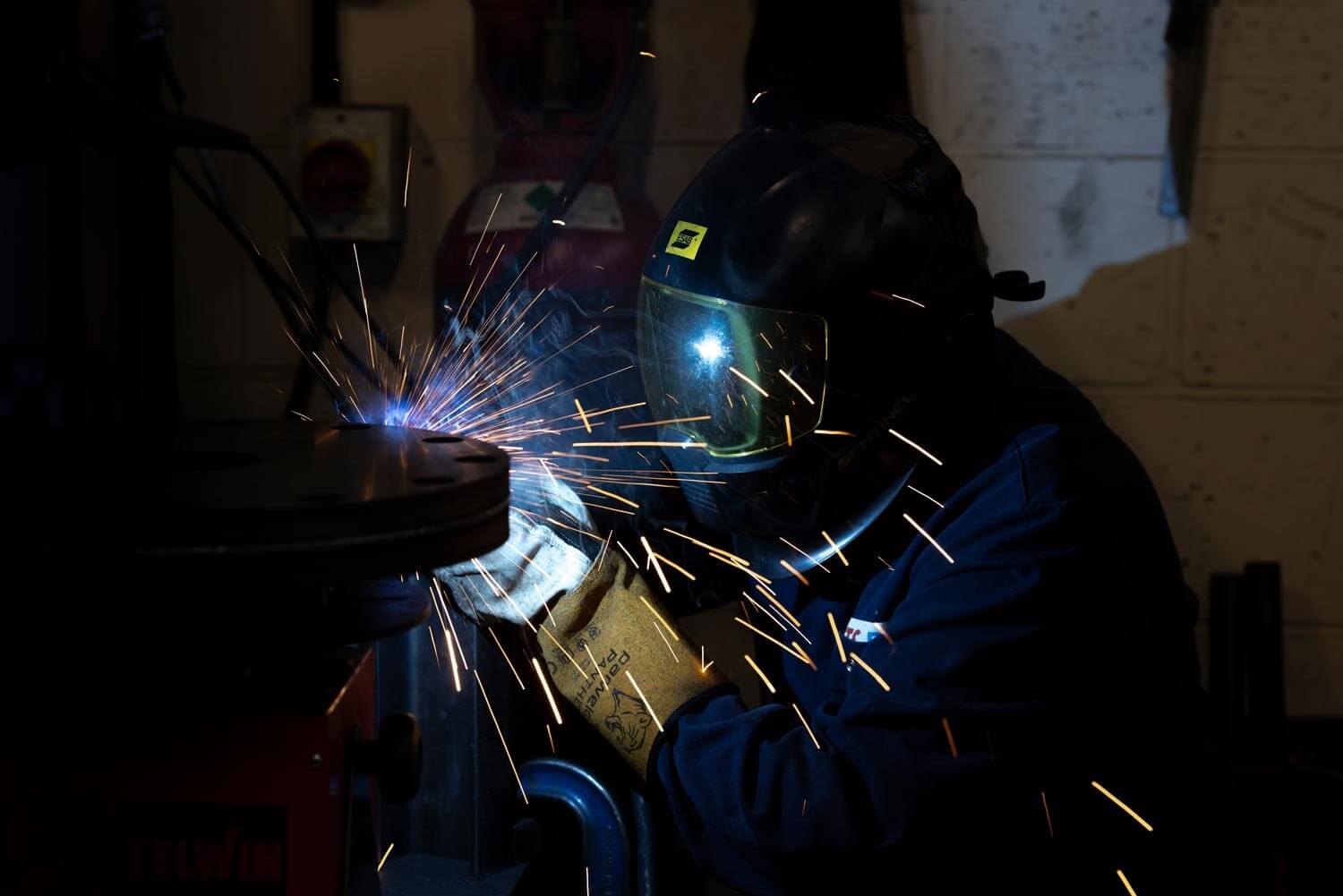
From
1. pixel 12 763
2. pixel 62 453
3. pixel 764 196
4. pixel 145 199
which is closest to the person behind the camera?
pixel 12 763

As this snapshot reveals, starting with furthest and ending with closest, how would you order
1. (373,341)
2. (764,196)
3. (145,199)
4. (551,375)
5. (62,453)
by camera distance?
(373,341) < (145,199) < (551,375) < (764,196) < (62,453)

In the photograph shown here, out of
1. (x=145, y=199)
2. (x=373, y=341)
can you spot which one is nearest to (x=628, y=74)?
(x=373, y=341)

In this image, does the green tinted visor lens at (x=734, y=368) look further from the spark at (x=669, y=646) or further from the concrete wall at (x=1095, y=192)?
the concrete wall at (x=1095, y=192)

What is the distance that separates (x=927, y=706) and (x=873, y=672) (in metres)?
0.11

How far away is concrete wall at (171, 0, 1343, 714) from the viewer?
7.29ft

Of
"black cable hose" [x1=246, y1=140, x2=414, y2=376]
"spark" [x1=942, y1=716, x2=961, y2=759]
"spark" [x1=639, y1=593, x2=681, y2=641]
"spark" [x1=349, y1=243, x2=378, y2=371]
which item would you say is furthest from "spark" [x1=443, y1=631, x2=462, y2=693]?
"spark" [x1=349, y1=243, x2=378, y2=371]

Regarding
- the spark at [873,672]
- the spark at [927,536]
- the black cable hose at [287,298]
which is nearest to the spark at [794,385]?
the spark at [927,536]

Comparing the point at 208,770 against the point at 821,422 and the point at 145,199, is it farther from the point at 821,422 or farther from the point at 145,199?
the point at 145,199

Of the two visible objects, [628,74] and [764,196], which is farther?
[628,74]

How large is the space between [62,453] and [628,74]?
4.25 feet

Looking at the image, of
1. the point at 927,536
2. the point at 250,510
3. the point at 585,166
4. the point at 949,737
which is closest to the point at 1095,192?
the point at 585,166

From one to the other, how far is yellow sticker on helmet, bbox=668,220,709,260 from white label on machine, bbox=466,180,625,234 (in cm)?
60

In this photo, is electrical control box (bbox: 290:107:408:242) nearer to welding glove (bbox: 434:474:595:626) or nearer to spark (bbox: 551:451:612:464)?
spark (bbox: 551:451:612:464)

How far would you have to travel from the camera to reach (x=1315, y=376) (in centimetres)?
232
